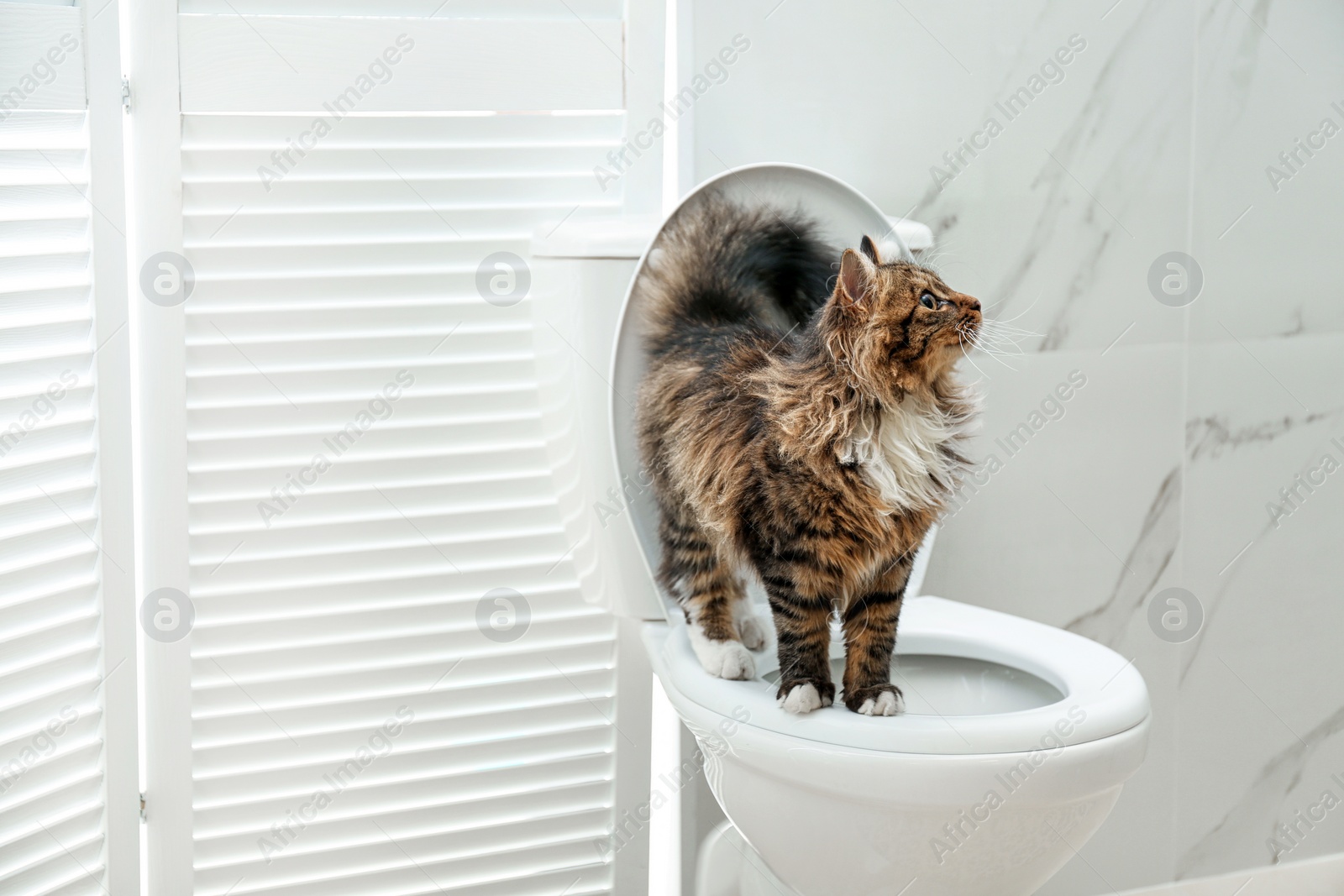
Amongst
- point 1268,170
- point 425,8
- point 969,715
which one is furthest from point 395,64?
point 1268,170

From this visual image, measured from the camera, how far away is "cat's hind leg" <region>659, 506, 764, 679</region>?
1.20 meters

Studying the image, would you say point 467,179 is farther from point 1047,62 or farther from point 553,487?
point 1047,62

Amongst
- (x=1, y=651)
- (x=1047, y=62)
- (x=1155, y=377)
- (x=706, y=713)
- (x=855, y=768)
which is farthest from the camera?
(x=1155, y=377)

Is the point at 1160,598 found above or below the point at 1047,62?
below

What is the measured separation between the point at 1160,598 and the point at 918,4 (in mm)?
1011

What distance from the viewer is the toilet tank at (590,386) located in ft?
4.12

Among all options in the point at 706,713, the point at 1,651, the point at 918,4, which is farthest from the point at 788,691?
the point at 918,4

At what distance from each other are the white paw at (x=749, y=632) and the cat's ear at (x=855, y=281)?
1.48 feet

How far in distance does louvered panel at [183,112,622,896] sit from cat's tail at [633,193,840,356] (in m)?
0.28

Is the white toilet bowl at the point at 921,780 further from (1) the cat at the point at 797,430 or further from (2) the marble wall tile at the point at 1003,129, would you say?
(2) the marble wall tile at the point at 1003,129

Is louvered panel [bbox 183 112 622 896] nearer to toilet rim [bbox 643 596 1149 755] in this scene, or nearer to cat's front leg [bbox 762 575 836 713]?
toilet rim [bbox 643 596 1149 755]

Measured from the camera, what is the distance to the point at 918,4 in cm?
150

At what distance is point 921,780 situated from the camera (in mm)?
913

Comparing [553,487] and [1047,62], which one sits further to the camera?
[1047,62]
